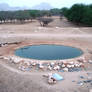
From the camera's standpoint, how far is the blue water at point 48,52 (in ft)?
45.2

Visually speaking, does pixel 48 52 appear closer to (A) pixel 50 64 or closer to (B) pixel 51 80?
(A) pixel 50 64

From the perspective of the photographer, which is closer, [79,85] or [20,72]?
[79,85]

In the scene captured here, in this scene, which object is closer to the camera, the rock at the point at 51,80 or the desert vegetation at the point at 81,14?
the rock at the point at 51,80

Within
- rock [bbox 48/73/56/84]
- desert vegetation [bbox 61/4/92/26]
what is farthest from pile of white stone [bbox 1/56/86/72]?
desert vegetation [bbox 61/4/92/26]

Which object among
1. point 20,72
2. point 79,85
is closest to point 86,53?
point 79,85

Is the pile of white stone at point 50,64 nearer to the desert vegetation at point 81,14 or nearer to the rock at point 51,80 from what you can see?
the rock at point 51,80

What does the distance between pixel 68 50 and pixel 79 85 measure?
7624 mm

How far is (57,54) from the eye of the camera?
1454cm

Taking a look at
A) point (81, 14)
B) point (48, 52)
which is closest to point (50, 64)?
point (48, 52)

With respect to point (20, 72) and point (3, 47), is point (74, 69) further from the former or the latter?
point (3, 47)

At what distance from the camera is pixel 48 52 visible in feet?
50.3

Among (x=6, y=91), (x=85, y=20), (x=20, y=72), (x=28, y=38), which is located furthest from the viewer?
(x=85, y=20)

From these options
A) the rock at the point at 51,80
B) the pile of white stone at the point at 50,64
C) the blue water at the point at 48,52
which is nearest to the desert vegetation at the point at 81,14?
the blue water at the point at 48,52

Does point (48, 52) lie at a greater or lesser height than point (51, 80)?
greater
